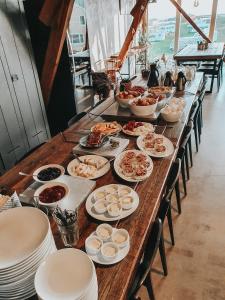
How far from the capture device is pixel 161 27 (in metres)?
8.59

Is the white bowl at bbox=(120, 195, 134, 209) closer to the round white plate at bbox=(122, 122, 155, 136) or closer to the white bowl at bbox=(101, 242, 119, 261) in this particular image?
the white bowl at bbox=(101, 242, 119, 261)

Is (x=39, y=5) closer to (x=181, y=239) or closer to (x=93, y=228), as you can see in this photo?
(x=93, y=228)

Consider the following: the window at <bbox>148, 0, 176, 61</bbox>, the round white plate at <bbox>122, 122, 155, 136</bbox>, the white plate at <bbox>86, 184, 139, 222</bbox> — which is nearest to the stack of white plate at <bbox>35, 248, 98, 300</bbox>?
the white plate at <bbox>86, 184, 139, 222</bbox>

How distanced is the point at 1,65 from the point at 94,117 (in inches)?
47.8

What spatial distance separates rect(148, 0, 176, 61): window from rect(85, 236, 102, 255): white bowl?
26.5 ft

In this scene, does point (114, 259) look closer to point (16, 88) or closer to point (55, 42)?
point (16, 88)

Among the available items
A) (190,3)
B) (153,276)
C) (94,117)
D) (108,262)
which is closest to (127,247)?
(108,262)

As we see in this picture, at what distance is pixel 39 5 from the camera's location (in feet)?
9.54

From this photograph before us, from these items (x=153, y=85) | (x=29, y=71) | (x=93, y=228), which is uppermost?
(x=29, y=71)

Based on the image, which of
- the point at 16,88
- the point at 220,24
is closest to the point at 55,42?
the point at 16,88

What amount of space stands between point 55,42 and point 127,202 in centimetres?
252

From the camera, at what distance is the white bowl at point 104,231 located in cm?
98

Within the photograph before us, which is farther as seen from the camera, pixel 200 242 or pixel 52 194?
pixel 200 242

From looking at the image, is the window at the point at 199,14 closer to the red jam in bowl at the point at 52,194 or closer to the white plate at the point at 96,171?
the white plate at the point at 96,171
